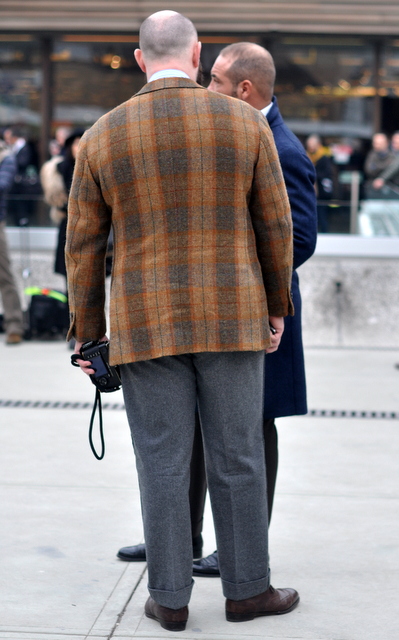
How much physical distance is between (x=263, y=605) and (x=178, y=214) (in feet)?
4.04

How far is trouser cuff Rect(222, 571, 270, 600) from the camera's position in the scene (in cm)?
278

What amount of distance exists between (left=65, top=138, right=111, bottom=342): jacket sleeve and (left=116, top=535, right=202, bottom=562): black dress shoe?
3.32ft

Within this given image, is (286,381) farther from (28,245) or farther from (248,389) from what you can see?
(28,245)

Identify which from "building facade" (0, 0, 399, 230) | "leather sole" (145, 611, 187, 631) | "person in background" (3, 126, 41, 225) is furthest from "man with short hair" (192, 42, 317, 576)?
"building facade" (0, 0, 399, 230)

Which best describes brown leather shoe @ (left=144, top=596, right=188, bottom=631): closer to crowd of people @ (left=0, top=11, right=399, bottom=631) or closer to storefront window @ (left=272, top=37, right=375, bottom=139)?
crowd of people @ (left=0, top=11, right=399, bottom=631)

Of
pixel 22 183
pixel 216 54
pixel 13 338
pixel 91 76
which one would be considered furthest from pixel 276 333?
pixel 91 76

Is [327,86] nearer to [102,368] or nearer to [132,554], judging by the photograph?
[132,554]

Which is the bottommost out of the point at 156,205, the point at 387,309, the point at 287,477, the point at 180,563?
the point at 387,309

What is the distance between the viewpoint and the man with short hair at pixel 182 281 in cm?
255

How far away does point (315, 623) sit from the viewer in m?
2.82

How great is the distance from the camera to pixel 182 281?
2572mm

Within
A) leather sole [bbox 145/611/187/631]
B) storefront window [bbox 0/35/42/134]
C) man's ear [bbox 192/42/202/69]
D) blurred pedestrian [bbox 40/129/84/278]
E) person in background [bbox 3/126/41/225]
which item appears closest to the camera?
man's ear [bbox 192/42/202/69]

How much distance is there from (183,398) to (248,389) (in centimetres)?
19

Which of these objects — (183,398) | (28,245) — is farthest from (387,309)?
(183,398)
